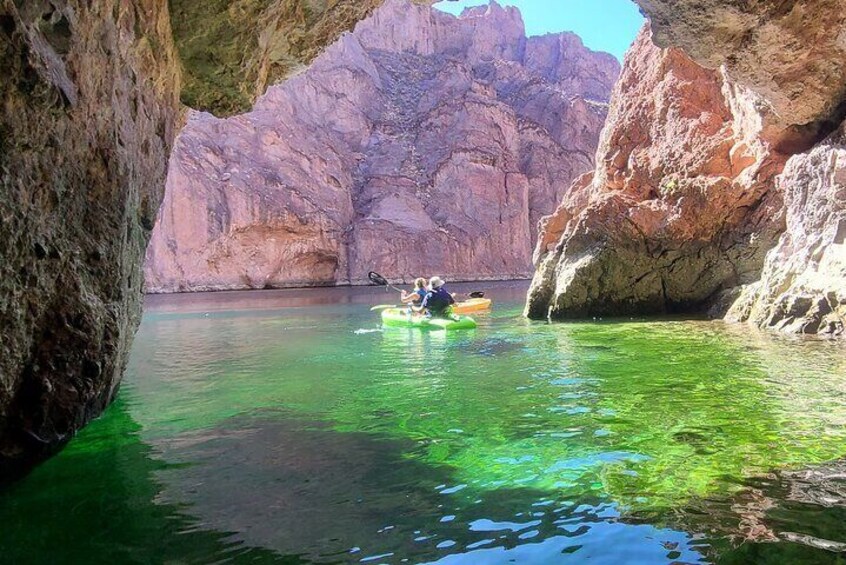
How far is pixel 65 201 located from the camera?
15.4 feet

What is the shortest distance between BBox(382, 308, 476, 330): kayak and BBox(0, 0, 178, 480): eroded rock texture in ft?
30.8

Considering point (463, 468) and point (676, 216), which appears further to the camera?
point (676, 216)

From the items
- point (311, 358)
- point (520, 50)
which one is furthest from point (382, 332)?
point (520, 50)

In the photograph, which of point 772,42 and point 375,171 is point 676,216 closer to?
point 772,42

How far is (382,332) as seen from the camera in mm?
15797

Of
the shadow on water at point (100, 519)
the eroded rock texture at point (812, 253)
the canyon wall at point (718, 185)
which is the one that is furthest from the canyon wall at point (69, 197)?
the eroded rock texture at point (812, 253)

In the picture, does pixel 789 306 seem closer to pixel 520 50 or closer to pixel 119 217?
Result: pixel 119 217

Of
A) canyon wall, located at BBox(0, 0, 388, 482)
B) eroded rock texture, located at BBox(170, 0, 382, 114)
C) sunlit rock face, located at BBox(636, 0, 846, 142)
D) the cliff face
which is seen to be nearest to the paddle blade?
the cliff face

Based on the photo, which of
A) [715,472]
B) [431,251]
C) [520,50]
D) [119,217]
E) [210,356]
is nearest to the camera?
[715,472]

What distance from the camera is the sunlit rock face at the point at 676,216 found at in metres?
16.0

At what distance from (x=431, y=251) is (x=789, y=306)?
49336 millimetres

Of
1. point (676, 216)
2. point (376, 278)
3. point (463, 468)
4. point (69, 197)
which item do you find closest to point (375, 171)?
point (376, 278)

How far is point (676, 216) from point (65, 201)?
1505 cm

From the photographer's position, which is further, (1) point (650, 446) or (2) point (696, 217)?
(2) point (696, 217)
